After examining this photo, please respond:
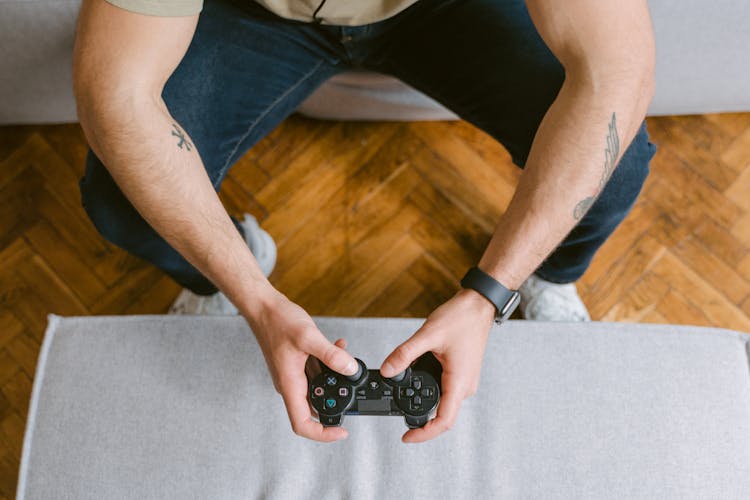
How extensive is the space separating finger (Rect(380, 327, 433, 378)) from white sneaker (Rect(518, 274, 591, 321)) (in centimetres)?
45

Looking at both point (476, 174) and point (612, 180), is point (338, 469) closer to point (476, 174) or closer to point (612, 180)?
point (612, 180)

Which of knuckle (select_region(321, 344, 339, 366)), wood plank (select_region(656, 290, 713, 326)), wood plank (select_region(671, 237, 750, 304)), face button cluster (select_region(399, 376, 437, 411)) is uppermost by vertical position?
knuckle (select_region(321, 344, 339, 366))

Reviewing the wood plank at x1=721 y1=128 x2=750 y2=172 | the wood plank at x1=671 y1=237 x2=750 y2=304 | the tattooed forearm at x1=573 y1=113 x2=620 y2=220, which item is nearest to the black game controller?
the tattooed forearm at x1=573 y1=113 x2=620 y2=220

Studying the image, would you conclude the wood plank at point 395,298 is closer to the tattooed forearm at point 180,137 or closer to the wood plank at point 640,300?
the wood plank at point 640,300

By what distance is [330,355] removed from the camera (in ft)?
2.14

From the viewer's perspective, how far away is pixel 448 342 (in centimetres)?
67

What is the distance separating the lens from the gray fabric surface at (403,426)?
736mm

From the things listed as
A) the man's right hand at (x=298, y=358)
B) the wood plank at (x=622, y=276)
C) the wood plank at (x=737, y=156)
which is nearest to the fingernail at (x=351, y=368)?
the man's right hand at (x=298, y=358)

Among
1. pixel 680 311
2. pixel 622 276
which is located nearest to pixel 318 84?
pixel 622 276

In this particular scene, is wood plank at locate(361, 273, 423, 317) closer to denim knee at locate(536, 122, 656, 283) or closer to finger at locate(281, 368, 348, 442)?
denim knee at locate(536, 122, 656, 283)

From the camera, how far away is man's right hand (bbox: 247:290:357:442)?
66 cm

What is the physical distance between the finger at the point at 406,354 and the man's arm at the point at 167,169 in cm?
4

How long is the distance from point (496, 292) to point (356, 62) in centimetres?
40

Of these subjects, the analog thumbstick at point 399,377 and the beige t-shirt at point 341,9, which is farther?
the beige t-shirt at point 341,9
